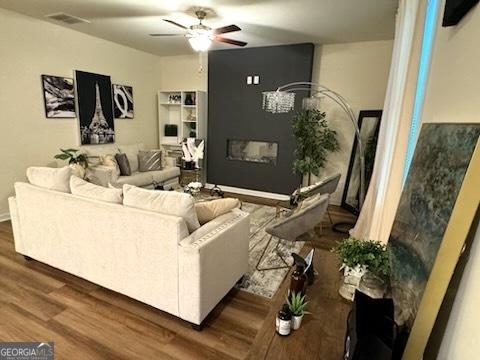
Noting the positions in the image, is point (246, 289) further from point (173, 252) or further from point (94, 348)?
point (94, 348)

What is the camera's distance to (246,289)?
2494 mm

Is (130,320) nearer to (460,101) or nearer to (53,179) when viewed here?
(53,179)

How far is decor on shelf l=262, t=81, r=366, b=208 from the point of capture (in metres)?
3.85

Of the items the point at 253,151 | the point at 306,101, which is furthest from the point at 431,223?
the point at 253,151

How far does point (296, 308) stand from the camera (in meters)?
1.25

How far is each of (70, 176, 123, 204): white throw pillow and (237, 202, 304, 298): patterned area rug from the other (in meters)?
1.35

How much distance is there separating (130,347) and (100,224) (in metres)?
0.90

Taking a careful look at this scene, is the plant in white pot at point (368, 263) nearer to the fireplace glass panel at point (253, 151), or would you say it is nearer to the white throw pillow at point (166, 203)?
the white throw pillow at point (166, 203)

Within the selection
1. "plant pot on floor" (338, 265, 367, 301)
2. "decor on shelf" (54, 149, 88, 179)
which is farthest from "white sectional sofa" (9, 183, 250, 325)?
"decor on shelf" (54, 149, 88, 179)

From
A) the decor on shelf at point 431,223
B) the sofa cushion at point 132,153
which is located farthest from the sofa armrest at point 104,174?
the decor on shelf at point 431,223

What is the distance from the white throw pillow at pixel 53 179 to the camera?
245cm

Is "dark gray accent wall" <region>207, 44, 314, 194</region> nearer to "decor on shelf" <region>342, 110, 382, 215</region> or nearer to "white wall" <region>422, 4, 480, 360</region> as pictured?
"decor on shelf" <region>342, 110, 382, 215</region>

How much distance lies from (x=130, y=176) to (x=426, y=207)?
4465mm

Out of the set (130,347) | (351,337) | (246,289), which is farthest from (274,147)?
(351,337)
